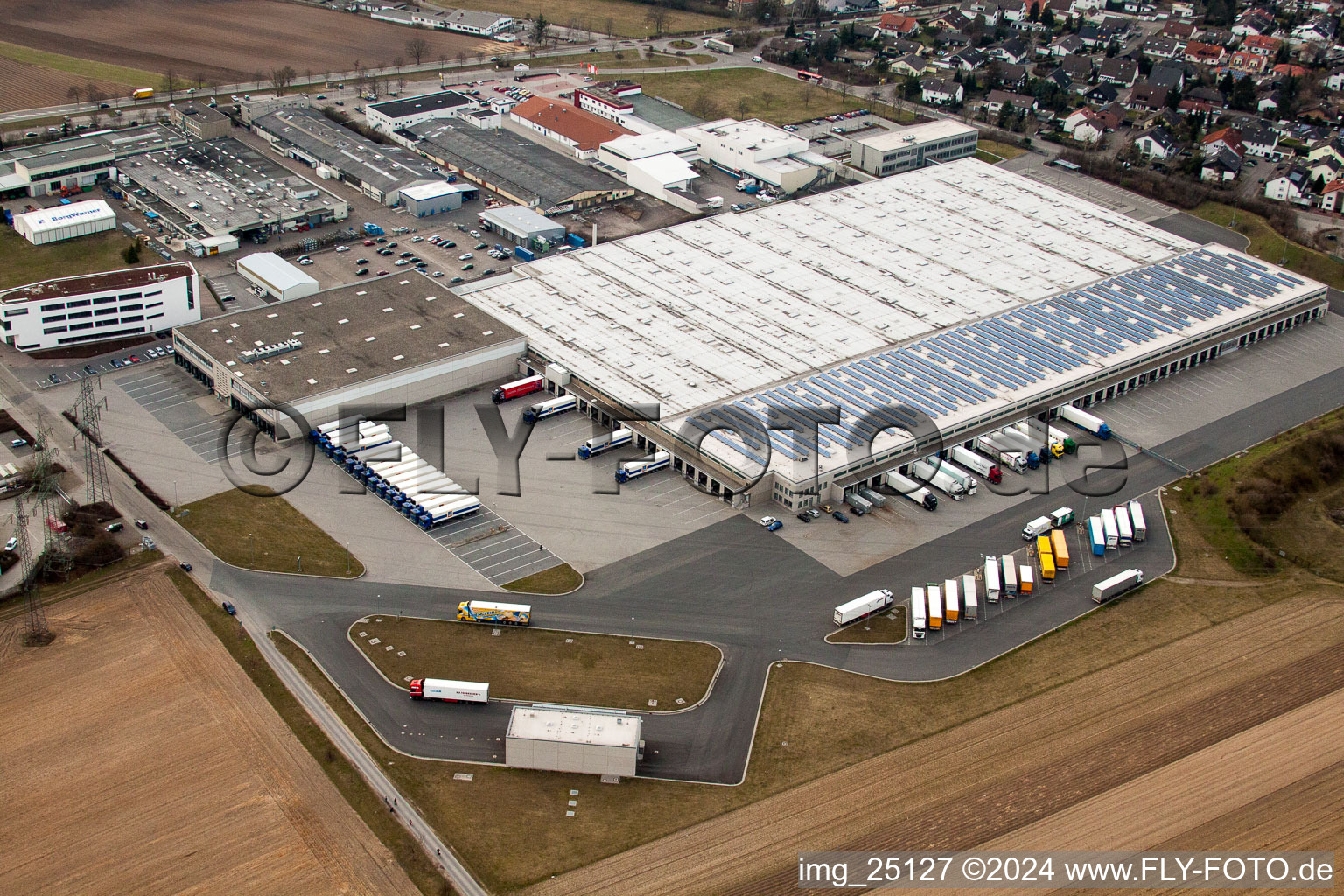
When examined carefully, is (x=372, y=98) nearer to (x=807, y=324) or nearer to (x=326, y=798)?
(x=807, y=324)

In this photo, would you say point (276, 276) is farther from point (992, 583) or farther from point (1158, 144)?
point (1158, 144)

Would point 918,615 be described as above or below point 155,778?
above

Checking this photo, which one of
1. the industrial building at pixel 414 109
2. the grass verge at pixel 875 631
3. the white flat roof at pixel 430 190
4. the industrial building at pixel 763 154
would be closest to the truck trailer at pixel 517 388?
the grass verge at pixel 875 631

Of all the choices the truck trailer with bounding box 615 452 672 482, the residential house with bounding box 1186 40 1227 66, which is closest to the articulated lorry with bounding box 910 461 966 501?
the truck trailer with bounding box 615 452 672 482

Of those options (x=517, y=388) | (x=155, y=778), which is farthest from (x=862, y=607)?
(x=155, y=778)

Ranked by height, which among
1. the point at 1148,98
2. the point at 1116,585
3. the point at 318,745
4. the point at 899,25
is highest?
the point at 899,25

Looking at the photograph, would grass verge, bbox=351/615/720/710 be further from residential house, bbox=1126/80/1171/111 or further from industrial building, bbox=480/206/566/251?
residential house, bbox=1126/80/1171/111
